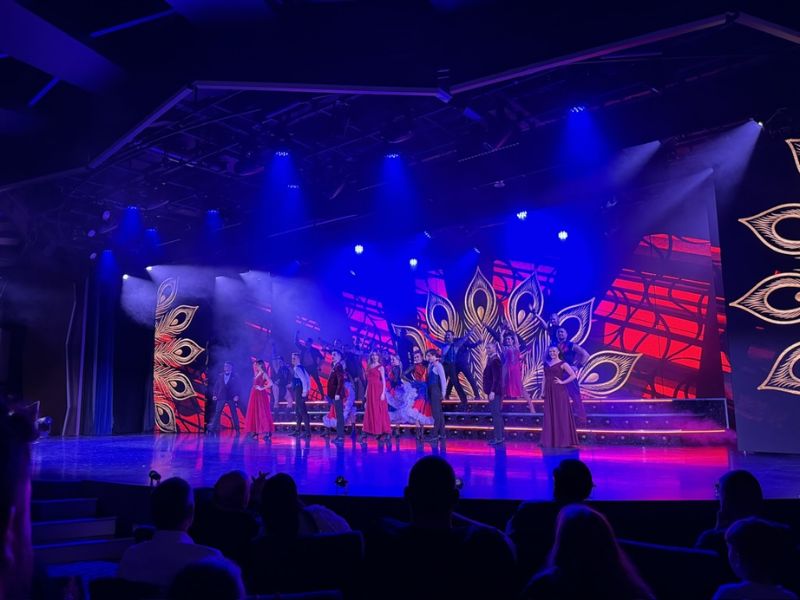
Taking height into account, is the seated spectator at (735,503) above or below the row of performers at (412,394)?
below

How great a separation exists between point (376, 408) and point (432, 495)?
9.57 meters

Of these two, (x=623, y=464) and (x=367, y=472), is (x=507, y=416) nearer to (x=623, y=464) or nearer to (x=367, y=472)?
(x=623, y=464)

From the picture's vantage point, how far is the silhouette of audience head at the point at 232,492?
3.23 metres

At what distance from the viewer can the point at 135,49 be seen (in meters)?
6.58

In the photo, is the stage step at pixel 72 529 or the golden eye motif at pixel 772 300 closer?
the stage step at pixel 72 529

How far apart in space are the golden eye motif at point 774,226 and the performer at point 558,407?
328 centimetres

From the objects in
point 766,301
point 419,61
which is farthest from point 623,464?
point 419,61

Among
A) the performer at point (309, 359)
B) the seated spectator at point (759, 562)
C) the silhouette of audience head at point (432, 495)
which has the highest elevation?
the performer at point (309, 359)

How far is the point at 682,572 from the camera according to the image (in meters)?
2.38

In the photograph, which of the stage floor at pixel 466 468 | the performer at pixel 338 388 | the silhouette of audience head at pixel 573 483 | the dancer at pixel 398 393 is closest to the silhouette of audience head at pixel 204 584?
the silhouette of audience head at pixel 573 483

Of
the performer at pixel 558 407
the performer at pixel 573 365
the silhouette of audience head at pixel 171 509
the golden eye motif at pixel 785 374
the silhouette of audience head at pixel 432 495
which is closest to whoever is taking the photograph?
the silhouette of audience head at pixel 432 495

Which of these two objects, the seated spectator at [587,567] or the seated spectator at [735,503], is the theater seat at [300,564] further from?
the seated spectator at [735,503]

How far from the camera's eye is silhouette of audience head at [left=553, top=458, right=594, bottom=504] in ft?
9.39

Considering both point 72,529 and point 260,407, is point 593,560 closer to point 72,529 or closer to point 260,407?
point 72,529
